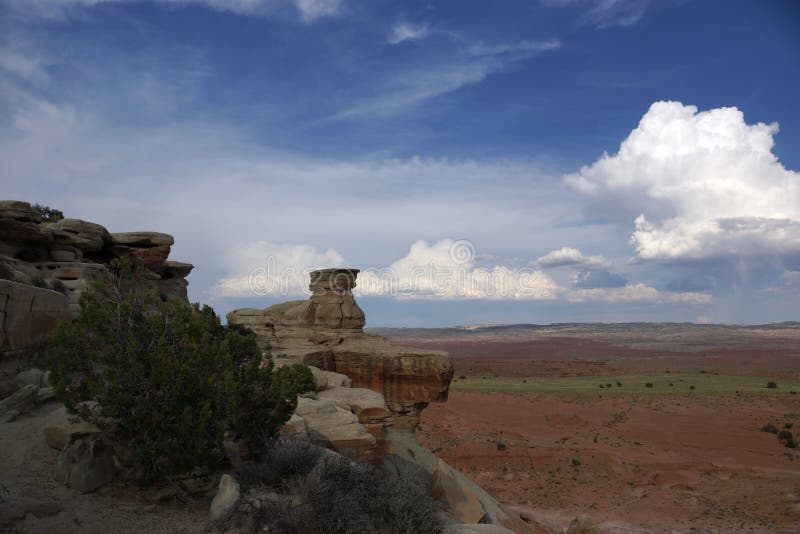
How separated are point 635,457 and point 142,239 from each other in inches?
1318

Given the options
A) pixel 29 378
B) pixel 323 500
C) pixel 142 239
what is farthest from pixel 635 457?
pixel 142 239

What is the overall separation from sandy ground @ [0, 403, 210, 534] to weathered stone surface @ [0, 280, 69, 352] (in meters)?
3.46

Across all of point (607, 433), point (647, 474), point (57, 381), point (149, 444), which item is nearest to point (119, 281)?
point (57, 381)

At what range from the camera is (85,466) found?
881 centimetres

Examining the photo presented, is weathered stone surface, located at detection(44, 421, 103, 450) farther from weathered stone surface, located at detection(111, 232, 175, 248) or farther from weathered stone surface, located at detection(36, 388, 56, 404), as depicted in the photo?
weathered stone surface, located at detection(111, 232, 175, 248)

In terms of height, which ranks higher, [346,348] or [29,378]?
[29,378]

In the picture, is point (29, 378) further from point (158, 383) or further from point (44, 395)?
point (158, 383)

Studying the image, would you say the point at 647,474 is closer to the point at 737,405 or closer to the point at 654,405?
the point at 654,405

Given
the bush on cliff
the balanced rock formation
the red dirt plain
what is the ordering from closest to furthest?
the bush on cliff
the balanced rock formation
the red dirt plain

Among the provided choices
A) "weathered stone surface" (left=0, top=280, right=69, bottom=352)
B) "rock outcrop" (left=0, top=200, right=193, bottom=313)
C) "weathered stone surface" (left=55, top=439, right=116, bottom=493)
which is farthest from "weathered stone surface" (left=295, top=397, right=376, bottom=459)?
Answer: "rock outcrop" (left=0, top=200, right=193, bottom=313)

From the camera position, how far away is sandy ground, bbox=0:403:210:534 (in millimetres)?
7715

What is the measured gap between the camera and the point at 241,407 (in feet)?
32.0

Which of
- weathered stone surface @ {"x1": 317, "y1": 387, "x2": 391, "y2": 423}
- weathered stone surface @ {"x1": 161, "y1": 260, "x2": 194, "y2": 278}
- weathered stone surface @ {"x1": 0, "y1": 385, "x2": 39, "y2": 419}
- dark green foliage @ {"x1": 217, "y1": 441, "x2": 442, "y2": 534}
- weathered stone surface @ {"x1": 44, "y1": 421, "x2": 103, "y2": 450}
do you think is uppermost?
weathered stone surface @ {"x1": 161, "y1": 260, "x2": 194, "y2": 278}

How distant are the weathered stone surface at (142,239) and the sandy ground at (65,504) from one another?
23.1 m
